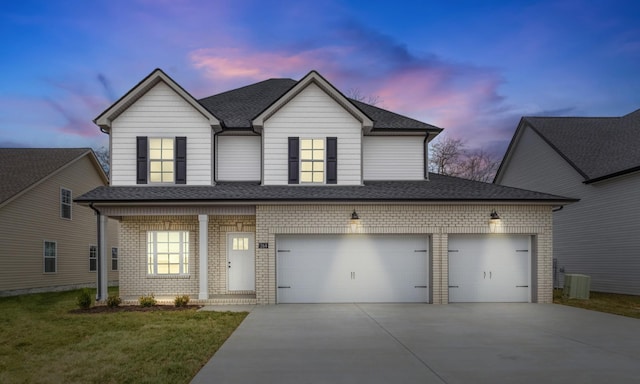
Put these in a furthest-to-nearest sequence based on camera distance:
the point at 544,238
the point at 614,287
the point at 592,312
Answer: the point at 614,287 < the point at 544,238 < the point at 592,312

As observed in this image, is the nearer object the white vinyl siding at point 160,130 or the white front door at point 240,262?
the white vinyl siding at point 160,130

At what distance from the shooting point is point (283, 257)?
15.7 metres

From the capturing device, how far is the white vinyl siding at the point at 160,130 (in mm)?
16500

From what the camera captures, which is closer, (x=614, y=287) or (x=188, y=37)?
(x=614, y=287)

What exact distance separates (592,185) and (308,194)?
45.4 ft

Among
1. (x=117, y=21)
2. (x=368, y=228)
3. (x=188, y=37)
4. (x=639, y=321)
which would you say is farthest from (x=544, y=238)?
(x=117, y=21)

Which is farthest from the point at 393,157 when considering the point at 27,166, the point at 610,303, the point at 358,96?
the point at 358,96

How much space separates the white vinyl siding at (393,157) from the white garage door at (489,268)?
3.38 metres

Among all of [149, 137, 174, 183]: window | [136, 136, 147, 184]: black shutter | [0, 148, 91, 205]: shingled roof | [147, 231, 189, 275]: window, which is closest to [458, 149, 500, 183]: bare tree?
[0, 148, 91, 205]: shingled roof

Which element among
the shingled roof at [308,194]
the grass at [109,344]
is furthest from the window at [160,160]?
the grass at [109,344]

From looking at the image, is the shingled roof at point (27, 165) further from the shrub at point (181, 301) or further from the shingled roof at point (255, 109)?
the shrub at point (181, 301)

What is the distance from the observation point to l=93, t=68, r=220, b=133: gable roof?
1633 centimetres

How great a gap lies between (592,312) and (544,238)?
9.69 ft

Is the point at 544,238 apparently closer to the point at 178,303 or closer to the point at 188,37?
the point at 178,303
